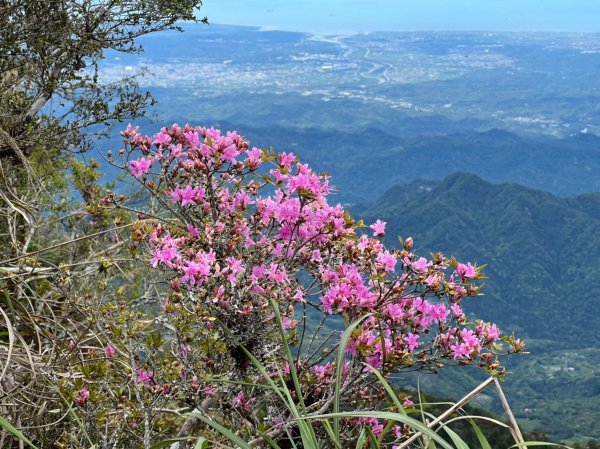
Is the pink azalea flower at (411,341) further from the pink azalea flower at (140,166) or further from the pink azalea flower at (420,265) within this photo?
the pink azalea flower at (140,166)

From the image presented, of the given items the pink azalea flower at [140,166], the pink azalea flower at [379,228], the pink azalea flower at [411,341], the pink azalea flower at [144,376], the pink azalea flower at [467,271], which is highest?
the pink azalea flower at [140,166]

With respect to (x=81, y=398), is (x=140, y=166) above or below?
above

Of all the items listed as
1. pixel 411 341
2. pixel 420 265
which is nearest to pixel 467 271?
pixel 420 265

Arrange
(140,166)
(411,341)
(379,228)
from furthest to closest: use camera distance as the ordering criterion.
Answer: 1. (140,166)
2. (379,228)
3. (411,341)

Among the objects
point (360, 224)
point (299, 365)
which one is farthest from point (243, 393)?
point (360, 224)

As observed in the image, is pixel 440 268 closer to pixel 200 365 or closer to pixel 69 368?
pixel 200 365

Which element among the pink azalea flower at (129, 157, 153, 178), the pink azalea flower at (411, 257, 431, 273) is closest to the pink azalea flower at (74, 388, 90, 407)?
the pink azalea flower at (129, 157, 153, 178)

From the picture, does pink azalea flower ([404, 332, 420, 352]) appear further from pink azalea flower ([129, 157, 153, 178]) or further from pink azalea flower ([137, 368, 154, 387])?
pink azalea flower ([129, 157, 153, 178])

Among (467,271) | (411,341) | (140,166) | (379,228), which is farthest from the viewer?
(140,166)

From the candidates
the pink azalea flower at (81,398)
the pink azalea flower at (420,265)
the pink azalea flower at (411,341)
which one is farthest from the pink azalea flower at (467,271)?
the pink azalea flower at (81,398)

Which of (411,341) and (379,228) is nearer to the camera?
(411,341)

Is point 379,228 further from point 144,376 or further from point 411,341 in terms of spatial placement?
point 144,376
